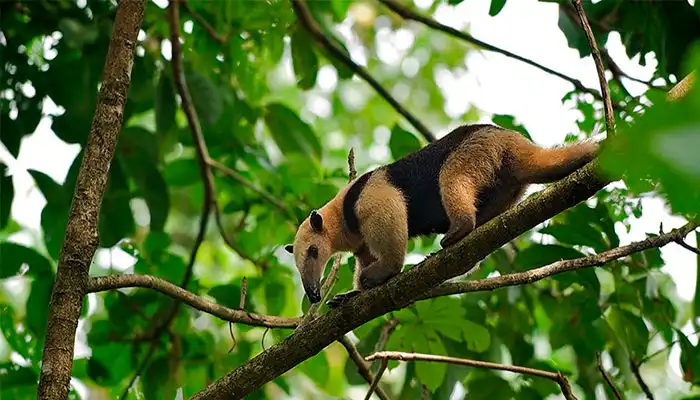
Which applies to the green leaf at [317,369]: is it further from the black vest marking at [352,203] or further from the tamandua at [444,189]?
the black vest marking at [352,203]

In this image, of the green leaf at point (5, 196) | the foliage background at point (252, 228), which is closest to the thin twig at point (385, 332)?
the foliage background at point (252, 228)

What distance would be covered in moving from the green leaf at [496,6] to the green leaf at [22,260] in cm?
314

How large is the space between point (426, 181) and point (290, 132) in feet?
7.97

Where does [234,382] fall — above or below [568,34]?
below

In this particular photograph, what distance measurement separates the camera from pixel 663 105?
0.85 meters

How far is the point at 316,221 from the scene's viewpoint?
500cm

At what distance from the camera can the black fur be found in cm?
460

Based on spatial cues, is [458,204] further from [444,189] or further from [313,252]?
[313,252]

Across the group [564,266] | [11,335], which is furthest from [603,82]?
[11,335]

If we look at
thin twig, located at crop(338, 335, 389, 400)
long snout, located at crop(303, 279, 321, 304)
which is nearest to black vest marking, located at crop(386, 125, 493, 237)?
long snout, located at crop(303, 279, 321, 304)

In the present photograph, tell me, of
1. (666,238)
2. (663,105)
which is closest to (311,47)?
(666,238)

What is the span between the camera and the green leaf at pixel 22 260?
529 centimetres

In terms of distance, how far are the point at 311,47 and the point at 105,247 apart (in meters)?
2.18

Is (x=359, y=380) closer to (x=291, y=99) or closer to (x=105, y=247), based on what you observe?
(x=105, y=247)
